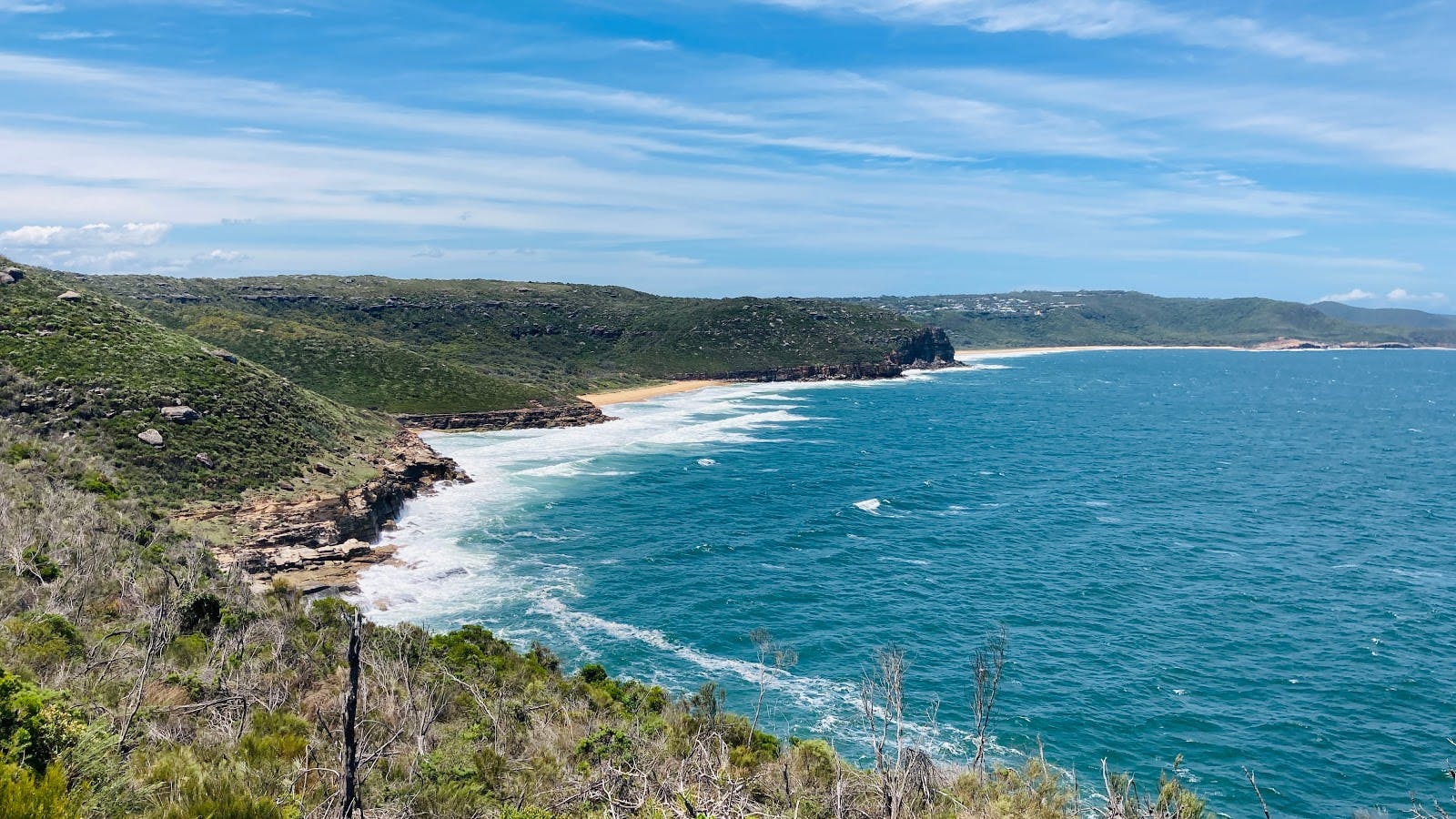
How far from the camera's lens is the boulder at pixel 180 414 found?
57.3 metres

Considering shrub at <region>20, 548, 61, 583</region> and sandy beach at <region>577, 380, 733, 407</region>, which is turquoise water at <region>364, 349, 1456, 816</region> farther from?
sandy beach at <region>577, 380, 733, 407</region>

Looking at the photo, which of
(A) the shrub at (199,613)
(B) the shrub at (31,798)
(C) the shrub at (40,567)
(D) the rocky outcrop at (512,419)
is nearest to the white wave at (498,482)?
(D) the rocky outcrop at (512,419)

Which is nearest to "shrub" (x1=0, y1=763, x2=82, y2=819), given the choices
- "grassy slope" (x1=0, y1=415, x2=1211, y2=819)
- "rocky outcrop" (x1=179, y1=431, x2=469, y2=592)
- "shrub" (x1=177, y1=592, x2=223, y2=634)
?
"grassy slope" (x1=0, y1=415, x2=1211, y2=819)

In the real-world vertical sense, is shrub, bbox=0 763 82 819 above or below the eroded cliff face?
above

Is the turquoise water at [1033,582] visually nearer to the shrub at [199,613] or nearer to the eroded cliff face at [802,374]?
the shrub at [199,613]

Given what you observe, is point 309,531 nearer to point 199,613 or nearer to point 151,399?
point 151,399

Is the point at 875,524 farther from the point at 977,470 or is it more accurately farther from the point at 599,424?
the point at 599,424

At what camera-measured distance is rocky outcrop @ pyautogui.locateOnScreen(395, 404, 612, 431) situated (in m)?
107

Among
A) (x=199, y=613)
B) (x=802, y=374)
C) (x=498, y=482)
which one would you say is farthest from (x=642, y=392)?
(x=199, y=613)

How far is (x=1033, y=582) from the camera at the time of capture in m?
49.6

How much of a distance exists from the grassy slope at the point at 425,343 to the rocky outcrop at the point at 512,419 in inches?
110

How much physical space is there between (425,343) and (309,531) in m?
124

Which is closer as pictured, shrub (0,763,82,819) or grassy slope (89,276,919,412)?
shrub (0,763,82,819)

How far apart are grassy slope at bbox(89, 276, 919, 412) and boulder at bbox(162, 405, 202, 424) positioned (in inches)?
1838
